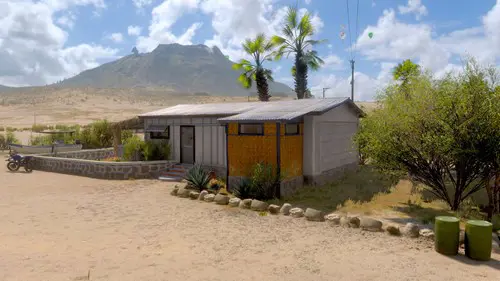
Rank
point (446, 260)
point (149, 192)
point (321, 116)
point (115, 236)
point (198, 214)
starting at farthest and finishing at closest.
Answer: point (321, 116)
point (149, 192)
point (198, 214)
point (115, 236)
point (446, 260)

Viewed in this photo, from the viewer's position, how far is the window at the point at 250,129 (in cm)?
1227

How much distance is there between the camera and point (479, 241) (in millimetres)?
6535

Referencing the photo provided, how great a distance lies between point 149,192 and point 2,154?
18.6m

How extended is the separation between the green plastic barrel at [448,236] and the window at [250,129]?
21.5 ft

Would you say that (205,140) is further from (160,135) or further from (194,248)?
(194,248)

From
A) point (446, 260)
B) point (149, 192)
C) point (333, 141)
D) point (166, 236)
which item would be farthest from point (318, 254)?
point (333, 141)

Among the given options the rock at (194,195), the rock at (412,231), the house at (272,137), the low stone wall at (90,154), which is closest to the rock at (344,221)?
the rock at (412,231)

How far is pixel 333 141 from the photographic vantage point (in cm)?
1502

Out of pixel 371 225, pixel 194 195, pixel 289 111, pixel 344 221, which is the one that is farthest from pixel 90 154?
pixel 371 225

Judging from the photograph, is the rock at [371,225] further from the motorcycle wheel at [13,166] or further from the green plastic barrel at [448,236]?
the motorcycle wheel at [13,166]

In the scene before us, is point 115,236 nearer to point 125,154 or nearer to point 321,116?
point 321,116

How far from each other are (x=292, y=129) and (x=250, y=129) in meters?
1.54

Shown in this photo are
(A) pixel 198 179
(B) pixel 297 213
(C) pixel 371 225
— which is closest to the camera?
(C) pixel 371 225

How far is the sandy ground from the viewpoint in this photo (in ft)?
19.5
